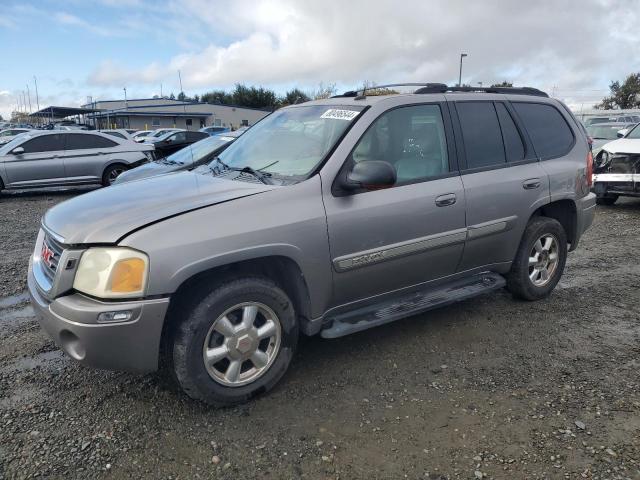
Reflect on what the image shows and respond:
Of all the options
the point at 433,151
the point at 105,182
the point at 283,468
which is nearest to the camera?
the point at 283,468

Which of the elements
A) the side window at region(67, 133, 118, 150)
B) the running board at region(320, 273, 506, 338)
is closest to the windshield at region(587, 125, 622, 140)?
the running board at region(320, 273, 506, 338)

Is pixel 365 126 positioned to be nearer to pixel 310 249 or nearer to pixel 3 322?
pixel 310 249

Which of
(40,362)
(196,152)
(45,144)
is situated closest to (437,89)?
(40,362)

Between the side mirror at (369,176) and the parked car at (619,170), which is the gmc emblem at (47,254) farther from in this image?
the parked car at (619,170)

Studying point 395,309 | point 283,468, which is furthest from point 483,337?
point 283,468

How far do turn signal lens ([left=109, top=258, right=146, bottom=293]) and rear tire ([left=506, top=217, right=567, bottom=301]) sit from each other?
3252 millimetres

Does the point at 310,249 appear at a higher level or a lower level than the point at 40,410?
higher

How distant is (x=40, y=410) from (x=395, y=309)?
2321 mm

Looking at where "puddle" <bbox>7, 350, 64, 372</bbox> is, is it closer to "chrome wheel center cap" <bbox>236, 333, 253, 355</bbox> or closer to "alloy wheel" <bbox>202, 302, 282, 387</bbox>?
"alloy wheel" <bbox>202, 302, 282, 387</bbox>

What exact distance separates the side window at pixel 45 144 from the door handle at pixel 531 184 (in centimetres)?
1126

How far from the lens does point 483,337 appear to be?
404cm

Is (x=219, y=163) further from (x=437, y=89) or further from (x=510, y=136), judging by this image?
(x=510, y=136)

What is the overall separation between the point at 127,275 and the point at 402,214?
Answer: 181 cm

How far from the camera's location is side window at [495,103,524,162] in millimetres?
4285
